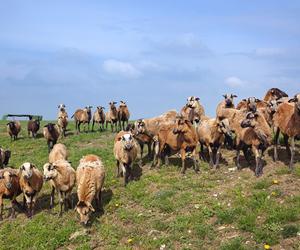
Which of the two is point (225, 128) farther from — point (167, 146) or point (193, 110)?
point (193, 110)

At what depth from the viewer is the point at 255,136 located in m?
14.7

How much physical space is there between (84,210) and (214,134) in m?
6.71

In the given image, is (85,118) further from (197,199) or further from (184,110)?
(197,199)

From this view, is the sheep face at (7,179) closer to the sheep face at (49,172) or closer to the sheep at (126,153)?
the sheep face at (49,172)

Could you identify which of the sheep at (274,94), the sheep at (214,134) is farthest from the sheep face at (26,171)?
the sheep at (274,94)

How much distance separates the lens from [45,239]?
41.5 ft

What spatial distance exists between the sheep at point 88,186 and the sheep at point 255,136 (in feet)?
18.7

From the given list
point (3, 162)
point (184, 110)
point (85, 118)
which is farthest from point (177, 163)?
point (85, 118)

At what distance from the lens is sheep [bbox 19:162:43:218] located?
46.6ft

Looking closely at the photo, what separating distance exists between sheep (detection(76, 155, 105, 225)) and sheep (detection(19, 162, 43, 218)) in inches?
70.0

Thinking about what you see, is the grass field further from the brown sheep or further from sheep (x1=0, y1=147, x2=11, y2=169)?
sheep (x1=0, y1=147, x2=11, y2=169)

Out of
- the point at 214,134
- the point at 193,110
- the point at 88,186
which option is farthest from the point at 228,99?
the point at 88,186

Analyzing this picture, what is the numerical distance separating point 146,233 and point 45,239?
347 cm

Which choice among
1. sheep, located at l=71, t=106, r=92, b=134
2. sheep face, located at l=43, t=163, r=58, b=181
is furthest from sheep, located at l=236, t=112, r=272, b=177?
sheep, located at l=71, t=106, r=92, b=134
